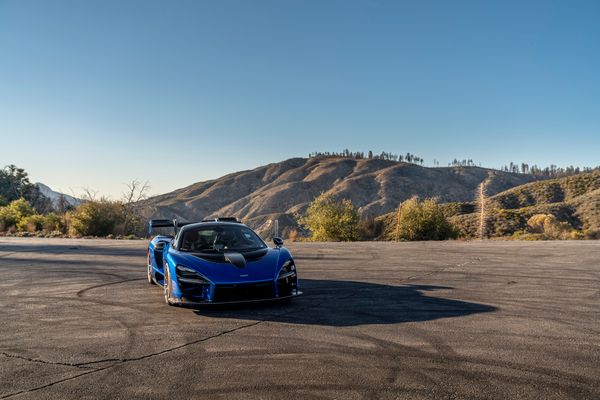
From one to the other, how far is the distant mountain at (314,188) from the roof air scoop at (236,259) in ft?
319

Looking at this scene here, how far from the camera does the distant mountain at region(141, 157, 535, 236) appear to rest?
430ft

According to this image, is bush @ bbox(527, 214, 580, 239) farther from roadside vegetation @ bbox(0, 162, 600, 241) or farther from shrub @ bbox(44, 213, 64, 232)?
shrub @ bbox(44, 213, 64, 232)

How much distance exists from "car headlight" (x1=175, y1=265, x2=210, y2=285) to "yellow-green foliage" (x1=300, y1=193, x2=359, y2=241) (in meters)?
26.3

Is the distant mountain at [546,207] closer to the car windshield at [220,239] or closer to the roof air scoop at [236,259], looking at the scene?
the car windshield at [220,239]

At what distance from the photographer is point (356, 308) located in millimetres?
7430

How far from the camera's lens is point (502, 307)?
24.3ft

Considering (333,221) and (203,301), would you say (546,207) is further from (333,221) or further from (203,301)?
(203,301)

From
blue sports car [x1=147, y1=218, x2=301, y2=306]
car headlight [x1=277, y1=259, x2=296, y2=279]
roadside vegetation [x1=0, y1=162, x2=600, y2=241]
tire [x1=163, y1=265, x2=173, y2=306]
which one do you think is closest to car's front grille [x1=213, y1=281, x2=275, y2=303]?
blue sports car [x1=147, y1=218, x2=301, y2=306]

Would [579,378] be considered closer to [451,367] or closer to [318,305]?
[451,367]

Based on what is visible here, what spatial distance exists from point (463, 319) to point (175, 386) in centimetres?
399

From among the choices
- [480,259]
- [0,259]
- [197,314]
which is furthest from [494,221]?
[197,314]

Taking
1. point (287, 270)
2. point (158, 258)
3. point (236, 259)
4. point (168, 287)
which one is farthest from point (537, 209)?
point (168, 287)

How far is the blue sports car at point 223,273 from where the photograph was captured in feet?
23.6

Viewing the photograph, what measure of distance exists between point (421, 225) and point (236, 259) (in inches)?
1064
